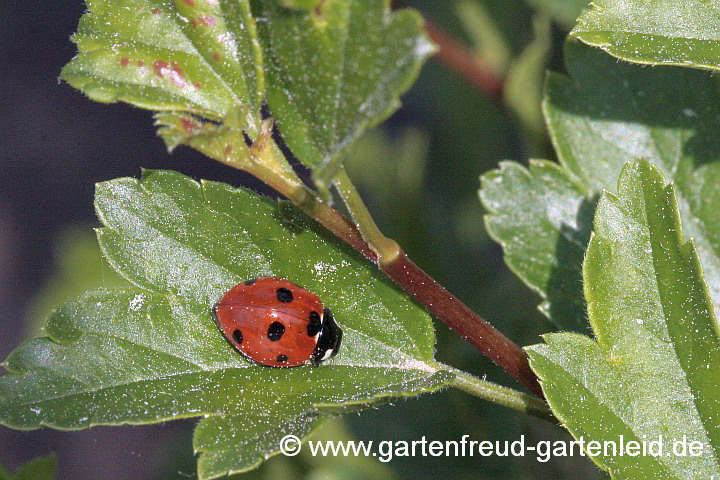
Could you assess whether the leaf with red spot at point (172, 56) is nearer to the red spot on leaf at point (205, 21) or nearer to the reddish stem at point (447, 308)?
the red spot on leaf at point (205, 21)

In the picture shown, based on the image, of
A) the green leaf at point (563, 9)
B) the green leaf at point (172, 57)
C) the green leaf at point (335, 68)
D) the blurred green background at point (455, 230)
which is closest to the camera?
the green leaf at point (335, 68)

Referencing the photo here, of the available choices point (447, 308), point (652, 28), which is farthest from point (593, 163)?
point (447, 308)

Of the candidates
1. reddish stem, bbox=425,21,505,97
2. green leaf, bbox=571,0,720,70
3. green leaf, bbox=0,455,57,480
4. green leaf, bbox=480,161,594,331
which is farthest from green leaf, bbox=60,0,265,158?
reddish stem, bbox=425,21,505,97

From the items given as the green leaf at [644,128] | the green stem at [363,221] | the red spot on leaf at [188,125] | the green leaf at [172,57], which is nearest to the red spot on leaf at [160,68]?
the green leaf at [172,57]

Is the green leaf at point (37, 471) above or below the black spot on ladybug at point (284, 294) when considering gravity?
below

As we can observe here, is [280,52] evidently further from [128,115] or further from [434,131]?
[128,115]

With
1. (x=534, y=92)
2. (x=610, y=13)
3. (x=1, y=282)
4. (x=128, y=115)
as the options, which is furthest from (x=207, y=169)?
(x=610, y=13)

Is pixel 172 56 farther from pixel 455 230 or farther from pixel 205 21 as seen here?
pixel 455 230
